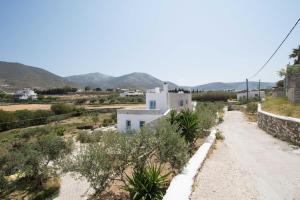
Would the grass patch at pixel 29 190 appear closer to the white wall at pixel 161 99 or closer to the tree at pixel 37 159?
the tree at pixel 37 159

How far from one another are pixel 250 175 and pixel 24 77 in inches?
6828

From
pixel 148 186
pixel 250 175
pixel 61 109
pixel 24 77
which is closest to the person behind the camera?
pixel 148 186

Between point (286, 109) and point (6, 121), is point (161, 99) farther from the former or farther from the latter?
point (6, 121)

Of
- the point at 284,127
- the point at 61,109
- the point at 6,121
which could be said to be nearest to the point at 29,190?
the point at 284,127

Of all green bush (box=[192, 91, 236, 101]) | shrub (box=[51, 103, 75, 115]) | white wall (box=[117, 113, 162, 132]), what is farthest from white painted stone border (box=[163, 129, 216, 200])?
green bush (box=[192, 91, 236, 101])

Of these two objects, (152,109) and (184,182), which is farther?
(152,109)

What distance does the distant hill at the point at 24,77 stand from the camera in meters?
153

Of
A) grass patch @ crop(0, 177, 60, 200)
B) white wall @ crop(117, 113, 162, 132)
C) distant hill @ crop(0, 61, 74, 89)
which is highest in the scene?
distant hill @ crop(0, 61, 74, 89)

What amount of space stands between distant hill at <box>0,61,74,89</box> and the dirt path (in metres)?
151

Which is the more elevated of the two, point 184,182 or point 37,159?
point 184,182

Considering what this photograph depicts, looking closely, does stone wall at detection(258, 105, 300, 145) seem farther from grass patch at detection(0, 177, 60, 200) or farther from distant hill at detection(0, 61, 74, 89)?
distant hill at detection(0, 61, 74, 89)

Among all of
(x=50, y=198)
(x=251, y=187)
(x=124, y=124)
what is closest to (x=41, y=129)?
(x=124, y=124)

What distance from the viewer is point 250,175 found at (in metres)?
8.34

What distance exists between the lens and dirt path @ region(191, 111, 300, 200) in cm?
662
